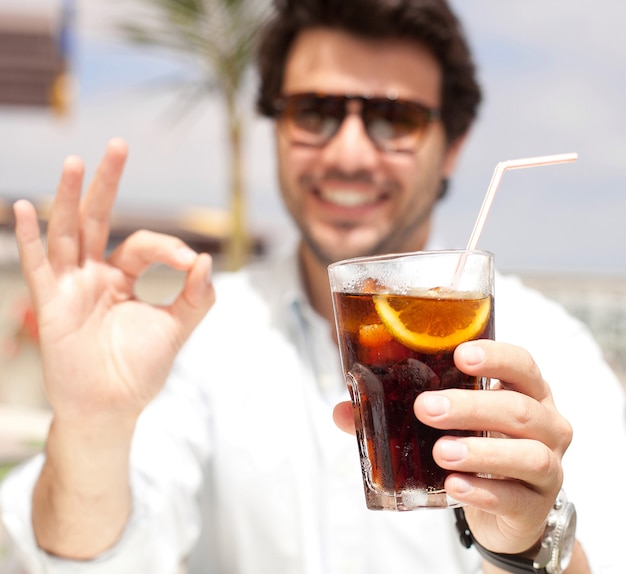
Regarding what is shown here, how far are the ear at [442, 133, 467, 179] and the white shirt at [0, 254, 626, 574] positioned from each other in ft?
1.91

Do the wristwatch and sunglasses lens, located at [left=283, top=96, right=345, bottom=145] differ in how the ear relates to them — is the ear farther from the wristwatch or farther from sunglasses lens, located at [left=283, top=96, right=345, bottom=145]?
the wristwatch

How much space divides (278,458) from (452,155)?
1.34 meters

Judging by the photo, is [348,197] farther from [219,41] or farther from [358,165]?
[219,41]

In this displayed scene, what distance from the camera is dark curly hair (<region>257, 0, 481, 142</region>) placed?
218 cm

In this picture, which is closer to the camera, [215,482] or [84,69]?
[215,482]

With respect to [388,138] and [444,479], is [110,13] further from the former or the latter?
[444,479]

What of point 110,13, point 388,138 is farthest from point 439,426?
point 110,13

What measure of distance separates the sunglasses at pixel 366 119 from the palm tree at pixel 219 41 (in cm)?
330

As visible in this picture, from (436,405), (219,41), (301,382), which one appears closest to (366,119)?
(301,382)

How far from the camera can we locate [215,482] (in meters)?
2.04

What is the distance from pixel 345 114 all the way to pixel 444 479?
1383 millimetres

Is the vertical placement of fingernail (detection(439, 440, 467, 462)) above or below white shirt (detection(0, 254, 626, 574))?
above

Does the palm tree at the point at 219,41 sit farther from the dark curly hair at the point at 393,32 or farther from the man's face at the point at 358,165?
the man's face at the point at 358,165

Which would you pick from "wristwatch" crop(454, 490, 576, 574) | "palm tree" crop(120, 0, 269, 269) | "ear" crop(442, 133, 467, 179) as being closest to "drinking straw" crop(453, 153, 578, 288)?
"wristwatch" crop(454, 490, 576, 574)
